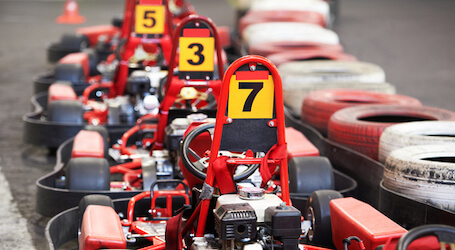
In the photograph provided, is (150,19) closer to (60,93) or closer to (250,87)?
(60,93)

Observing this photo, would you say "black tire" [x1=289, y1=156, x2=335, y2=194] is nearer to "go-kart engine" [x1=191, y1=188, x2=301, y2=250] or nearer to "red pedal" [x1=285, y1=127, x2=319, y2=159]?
"red pedal" [x1=285, y1=127, x2=319, y2=159]

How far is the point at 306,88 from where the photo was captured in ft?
16.1

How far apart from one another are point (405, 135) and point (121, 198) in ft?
4.41

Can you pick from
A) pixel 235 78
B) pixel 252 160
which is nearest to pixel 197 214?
pixel 252 160

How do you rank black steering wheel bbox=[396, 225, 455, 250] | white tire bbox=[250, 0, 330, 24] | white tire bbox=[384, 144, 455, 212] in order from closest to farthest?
black steering wheel bbox=[396, 225, 455, 250] < white tire bbox=[384, 144, 455, 212] < white tire bbox=[250, 0, 330, 24]

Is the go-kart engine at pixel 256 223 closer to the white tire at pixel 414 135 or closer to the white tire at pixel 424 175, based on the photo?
the white tire at pixel 424 175

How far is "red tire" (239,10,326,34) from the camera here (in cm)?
812

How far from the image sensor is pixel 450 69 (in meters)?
7.91

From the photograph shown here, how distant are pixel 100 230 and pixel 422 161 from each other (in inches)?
51.6

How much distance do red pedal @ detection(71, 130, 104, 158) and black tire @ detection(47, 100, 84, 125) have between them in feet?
2.26

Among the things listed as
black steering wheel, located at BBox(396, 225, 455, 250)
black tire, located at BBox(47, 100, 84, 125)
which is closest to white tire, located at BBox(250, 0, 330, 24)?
black tire, located at BBox(47, 100, 84, 125)

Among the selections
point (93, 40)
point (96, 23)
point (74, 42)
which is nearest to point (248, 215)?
Result: point (74, 42)

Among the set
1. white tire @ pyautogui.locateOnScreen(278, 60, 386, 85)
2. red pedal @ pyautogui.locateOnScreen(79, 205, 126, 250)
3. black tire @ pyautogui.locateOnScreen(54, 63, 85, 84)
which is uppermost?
white tire @ pyautogui.locateOnScreen(278, 60, 386, 85)

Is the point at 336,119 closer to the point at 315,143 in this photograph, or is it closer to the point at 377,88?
the point at 315,143
